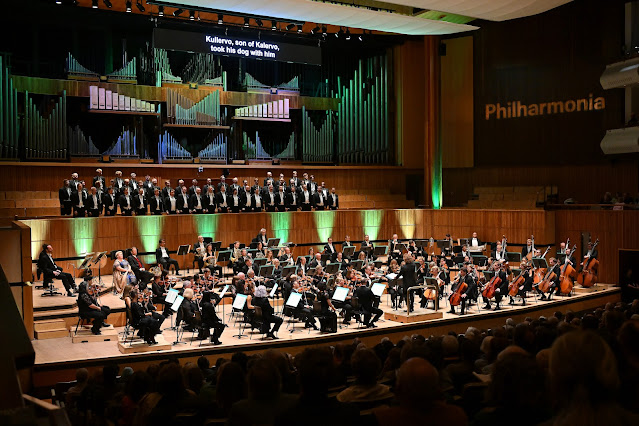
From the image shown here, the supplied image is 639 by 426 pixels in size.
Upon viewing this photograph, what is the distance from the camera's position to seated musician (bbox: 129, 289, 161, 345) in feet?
30.6

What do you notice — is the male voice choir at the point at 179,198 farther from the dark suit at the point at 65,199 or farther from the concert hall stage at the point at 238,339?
the concert hall stage at the point at 238,339

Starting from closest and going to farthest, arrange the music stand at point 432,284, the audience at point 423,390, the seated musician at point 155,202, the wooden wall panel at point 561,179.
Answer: the audience at point 423,390 < the music stand at point 432,284 < the seated musician at point 155,202 < the wooden wall panel at point 561,179

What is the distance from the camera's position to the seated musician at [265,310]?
10.1 meters

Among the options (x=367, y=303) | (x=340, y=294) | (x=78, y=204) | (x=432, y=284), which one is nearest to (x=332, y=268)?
(x=367, y=303)

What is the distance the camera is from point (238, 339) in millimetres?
10141

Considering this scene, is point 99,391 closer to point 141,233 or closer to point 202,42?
point 141,233

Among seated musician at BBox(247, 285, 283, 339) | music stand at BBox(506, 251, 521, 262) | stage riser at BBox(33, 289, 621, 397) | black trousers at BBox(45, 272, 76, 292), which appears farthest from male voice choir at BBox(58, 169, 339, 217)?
stage riser at BBox(33, 289, 621, 397)

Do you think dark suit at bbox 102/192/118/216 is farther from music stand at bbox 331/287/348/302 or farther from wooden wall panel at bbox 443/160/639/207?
wooden wall panel at bbox 443/160/639/207

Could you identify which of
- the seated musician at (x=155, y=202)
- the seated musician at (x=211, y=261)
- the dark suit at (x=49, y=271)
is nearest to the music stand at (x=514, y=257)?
the seated musician at (x=211, y=261)

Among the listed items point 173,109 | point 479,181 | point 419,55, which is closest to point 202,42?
point 173,109

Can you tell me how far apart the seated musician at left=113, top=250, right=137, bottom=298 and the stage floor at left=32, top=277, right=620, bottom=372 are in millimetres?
278

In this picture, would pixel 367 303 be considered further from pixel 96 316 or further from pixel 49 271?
pixel 49 271

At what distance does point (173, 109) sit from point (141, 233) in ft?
14.5

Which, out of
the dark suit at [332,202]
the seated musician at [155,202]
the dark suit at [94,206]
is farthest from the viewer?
the dark suit at [332,202]
